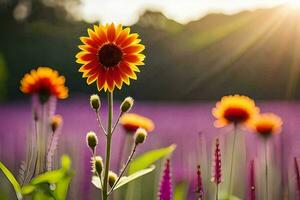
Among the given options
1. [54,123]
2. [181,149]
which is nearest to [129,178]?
[54,123]

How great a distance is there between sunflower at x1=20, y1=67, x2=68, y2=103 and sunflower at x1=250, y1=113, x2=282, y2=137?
752mm

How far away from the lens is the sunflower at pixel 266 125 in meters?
2.58

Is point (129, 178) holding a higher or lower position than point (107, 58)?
lower

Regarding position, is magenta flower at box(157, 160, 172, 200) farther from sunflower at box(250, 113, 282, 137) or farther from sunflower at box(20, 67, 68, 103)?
sunflower at box(250, 113, 282, 137)

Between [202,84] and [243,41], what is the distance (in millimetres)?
Answer: 1028

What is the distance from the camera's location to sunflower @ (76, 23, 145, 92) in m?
1.55

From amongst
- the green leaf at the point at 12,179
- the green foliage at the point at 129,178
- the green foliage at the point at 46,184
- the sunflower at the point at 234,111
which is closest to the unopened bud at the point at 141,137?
the green foliage at the point at 129,178

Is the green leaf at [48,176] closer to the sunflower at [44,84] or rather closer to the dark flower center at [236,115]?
the sunflower at [44,84]

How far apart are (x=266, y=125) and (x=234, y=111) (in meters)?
0.26

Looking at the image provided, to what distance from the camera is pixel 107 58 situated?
5.21 feet

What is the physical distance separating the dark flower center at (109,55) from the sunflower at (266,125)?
3.37ft

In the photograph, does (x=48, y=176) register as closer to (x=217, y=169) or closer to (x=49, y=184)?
(x=49, y=184)

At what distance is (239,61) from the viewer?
11070mm

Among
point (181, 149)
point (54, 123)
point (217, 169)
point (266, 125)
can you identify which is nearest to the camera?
point (217, 169)
